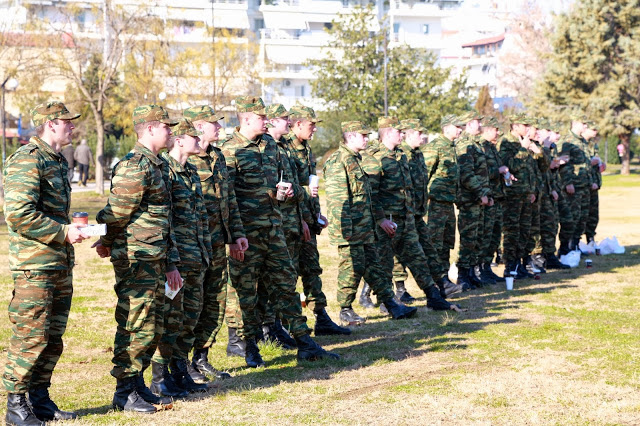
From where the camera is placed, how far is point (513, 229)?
1336 centimetres

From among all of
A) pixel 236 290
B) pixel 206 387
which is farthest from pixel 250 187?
pixel 206 387

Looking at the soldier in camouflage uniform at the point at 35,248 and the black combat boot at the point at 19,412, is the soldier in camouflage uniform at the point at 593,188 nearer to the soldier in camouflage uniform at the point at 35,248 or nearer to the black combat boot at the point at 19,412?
the soldier in camouflage uniform at the point at 35,248

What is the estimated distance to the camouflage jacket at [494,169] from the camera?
41.9ft

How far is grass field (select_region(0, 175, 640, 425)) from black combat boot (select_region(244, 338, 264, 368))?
11cm

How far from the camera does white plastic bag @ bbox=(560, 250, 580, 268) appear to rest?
14.8 m

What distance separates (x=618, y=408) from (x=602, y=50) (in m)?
41.1

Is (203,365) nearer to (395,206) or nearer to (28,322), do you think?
(28,322)

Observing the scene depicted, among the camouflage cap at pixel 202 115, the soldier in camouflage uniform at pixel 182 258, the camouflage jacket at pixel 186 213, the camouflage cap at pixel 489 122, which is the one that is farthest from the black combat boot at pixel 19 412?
the camouflage cap at pixel 489 122

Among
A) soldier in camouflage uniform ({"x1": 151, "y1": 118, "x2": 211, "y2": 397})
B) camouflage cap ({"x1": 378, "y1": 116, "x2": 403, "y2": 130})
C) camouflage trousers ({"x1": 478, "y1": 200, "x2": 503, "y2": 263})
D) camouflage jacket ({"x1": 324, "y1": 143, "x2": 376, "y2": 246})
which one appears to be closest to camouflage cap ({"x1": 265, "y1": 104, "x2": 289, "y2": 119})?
camouflage jacket ({"x1": 324, "y1": 143, "x2": 376, "y2": 246})

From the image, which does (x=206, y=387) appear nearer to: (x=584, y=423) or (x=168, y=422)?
(x=168, y=422)

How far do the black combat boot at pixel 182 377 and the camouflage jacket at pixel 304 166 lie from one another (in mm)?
2657

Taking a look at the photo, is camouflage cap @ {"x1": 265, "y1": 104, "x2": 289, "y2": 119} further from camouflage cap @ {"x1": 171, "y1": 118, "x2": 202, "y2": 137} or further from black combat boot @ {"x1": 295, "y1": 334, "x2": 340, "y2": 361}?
black combat boot @ {"x1": 295, "y1": 334, "x2": 340, "y2": 361}

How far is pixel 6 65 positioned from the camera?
27.0m

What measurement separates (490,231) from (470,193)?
95 cm
